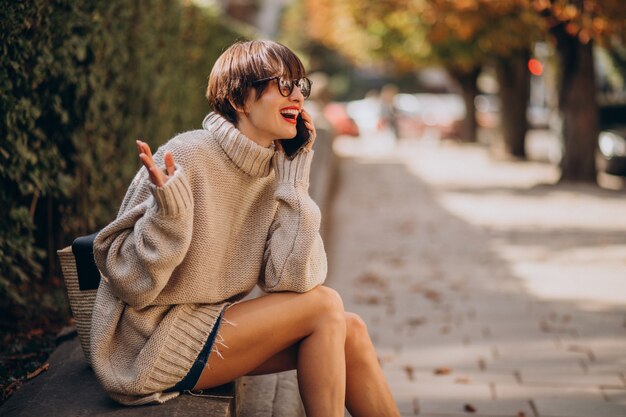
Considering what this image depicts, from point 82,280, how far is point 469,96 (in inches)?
972

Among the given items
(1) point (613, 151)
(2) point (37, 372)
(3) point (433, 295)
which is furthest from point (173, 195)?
(1) point (613, 151)

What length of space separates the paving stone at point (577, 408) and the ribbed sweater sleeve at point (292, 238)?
1823mm

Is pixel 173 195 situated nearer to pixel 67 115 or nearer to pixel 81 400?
pixel 81 400

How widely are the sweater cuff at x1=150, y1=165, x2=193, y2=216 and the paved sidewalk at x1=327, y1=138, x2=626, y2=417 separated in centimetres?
225

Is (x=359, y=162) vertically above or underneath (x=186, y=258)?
underneath

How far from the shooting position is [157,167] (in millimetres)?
2857

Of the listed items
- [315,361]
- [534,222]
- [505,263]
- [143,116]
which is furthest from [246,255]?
[534,222]

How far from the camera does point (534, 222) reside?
37.6 ft

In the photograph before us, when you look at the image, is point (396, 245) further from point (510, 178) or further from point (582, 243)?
point (510, 178)

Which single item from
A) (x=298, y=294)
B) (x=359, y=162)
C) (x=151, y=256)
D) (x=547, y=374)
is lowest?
(x=359, y=162)

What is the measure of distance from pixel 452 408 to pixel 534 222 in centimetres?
731

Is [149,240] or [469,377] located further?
[469,377]

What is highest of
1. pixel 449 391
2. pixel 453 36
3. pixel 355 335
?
pixel 453 36

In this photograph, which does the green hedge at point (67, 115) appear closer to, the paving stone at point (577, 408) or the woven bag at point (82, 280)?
the woven bag at point (82, 280)
